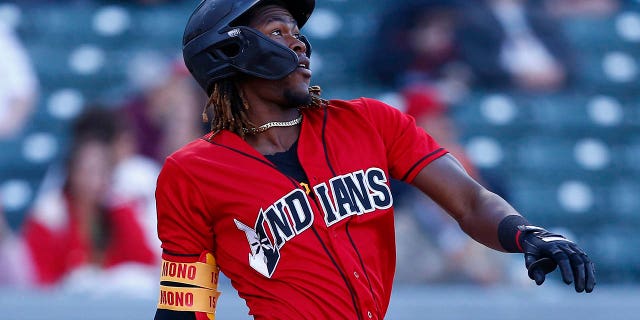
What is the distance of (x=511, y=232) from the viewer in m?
2.31

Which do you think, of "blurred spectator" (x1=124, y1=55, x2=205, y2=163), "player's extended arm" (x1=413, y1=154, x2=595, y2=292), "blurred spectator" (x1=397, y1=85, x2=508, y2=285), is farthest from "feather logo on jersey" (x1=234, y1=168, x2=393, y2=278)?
"blurred spectator" (x1=124, y1=55, x2=205, y2=163)

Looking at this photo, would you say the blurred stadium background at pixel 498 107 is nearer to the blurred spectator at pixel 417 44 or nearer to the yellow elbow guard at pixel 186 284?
the blurred spectator at pixel 417 44

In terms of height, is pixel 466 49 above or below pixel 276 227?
above

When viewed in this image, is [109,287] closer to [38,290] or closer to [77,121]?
[38,290]

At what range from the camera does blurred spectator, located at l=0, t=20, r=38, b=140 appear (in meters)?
6.36

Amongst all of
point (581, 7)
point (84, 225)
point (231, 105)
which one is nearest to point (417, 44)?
point (581, 7)

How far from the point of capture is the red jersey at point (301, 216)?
239 centimetres

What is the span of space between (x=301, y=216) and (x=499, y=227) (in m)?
0.46

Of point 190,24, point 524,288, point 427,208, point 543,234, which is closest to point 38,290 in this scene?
point 427,208

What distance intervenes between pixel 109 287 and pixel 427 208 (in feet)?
5.93

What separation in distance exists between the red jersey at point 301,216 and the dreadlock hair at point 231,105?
0.05 metres

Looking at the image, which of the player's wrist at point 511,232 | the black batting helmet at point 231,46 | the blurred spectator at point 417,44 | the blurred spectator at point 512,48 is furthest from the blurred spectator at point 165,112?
the player's wrist at point 511,232

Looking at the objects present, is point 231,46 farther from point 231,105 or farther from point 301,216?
point 301,216

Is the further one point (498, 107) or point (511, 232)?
point (498, 107)
